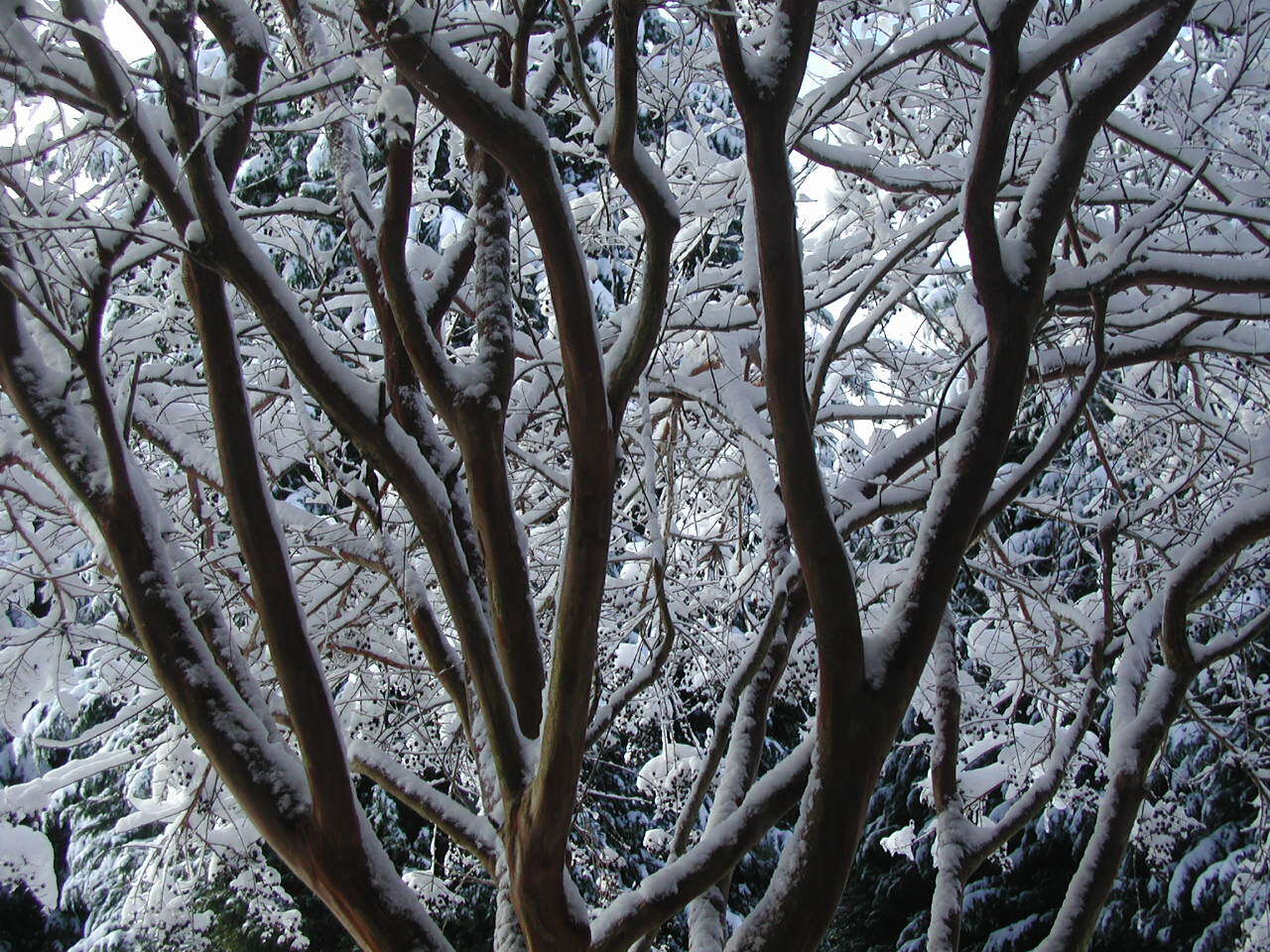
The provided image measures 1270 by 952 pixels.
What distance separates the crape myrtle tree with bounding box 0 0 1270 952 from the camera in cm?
257

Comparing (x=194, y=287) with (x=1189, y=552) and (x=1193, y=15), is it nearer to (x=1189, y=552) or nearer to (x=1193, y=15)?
(x=1189, y=552)

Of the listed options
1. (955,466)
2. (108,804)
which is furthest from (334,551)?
(108,804)

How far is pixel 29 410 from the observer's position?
9.87ft

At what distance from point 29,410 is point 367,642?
242 cm

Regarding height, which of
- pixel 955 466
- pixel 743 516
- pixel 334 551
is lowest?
pixel 955 466

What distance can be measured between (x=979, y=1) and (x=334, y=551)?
295 cm

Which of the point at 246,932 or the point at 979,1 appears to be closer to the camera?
the point at 979,1

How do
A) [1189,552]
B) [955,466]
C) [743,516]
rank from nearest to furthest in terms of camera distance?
[955,466]
[1189,552]
[743,516]

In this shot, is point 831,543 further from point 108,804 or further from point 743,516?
point 108,804

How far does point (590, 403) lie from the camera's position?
8.29 feet

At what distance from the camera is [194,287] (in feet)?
9.41

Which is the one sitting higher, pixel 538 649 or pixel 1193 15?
pixel 1193 15

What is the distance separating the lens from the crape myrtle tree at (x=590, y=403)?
2574mm

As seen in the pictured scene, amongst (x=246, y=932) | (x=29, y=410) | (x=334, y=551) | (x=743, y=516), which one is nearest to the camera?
(x=29, y=410)
